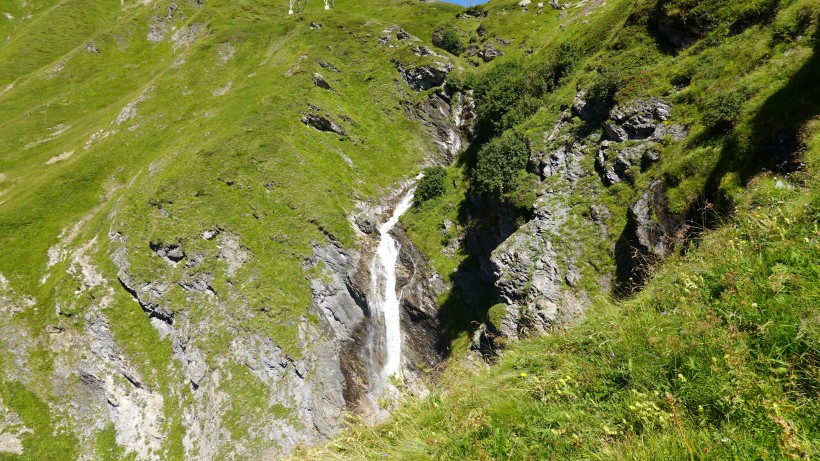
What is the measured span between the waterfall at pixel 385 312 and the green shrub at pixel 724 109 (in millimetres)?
31836

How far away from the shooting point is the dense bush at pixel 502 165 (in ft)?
114

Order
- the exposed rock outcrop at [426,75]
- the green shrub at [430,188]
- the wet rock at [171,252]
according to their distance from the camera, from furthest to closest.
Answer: the exposed rock outcrop at [426,75] → the green shrub at [430,188] → the wet rock at [171,252]

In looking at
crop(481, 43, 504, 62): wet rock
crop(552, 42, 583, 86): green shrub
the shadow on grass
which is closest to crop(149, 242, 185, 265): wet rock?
the shadow on grass

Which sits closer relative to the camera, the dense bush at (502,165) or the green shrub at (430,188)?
the dense bush at (502,165)

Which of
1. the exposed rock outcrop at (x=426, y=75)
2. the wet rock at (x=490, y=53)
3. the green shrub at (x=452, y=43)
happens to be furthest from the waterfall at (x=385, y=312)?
the green shrub at (x=452, y=43)

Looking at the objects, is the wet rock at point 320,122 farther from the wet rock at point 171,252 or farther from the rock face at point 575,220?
the rock face at point 575,220

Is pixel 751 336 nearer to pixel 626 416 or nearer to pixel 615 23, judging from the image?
pixel 626 416

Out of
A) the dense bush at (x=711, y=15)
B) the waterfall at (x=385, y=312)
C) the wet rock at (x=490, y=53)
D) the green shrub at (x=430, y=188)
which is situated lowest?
the waterfall at (x=385, y=312)

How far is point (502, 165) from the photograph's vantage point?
35.3 meters

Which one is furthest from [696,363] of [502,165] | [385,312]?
[385,312]

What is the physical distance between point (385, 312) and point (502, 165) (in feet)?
67.4

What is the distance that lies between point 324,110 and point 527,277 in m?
43.6

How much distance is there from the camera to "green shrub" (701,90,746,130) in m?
17.1

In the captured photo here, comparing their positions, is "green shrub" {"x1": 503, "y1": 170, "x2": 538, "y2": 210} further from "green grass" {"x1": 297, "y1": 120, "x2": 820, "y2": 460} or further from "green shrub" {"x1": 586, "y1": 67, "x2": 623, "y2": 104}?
"green grass" {"x1": 297, "y1": 120, "x2": 820, "y2": 460}
